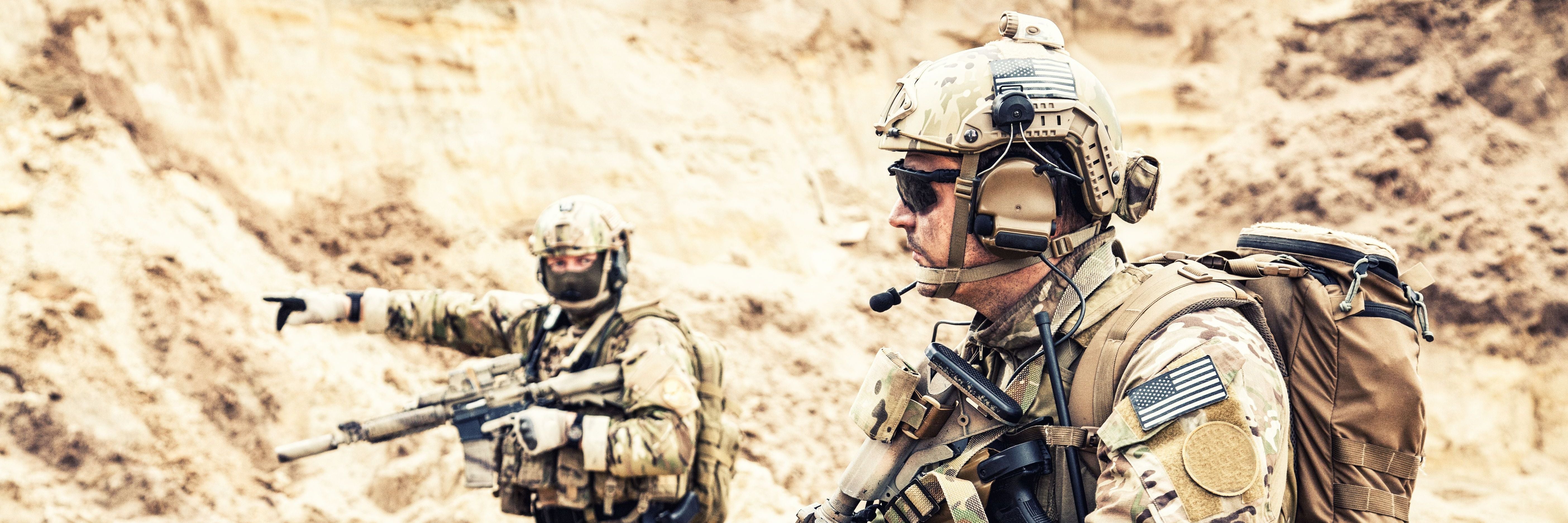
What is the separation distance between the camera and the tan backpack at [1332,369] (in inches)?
79.6

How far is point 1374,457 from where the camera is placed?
2.05 m

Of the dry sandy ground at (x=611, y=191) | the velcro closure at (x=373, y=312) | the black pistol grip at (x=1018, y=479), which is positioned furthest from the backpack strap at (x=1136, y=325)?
the dry sandy ground at (x=611, y=191)

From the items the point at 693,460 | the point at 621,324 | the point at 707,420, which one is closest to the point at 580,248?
the point at 621,324

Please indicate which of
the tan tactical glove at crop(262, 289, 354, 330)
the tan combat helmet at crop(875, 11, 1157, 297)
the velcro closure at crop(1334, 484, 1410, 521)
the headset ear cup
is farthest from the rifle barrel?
the velcro closure at crop(1334, 484, 1410, 521)

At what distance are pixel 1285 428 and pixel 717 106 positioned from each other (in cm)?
806

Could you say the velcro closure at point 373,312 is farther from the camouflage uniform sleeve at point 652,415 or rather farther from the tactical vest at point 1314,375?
the tactical vest at point 1314,375

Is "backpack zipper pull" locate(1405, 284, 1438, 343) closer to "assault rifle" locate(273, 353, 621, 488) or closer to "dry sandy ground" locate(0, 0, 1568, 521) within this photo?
"assault rifle" locate(273, 353, 621, 488)

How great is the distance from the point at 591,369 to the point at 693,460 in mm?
727

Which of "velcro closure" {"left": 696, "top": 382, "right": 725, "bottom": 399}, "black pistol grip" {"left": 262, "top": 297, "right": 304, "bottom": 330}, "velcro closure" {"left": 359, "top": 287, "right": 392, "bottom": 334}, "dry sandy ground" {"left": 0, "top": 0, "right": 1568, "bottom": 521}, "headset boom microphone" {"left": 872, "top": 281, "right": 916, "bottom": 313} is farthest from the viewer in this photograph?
"dry sandy ground" {"left": 0, "top": 0, "right": 1568, "bottom": 521}

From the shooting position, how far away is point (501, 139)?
858cm

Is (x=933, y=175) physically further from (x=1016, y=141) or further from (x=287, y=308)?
(x=287, y=308)

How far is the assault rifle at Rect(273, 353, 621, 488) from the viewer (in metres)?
4.63

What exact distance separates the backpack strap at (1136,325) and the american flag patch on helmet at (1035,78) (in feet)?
1.62

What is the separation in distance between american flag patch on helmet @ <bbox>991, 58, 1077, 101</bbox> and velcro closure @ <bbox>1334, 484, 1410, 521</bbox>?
1040 mm
